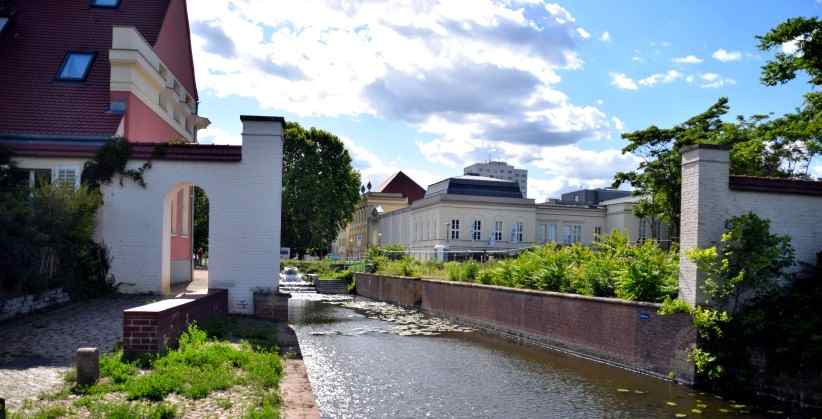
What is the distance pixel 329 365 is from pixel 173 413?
7.24 meters

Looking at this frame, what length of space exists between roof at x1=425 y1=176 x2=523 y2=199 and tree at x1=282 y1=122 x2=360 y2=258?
570 inches

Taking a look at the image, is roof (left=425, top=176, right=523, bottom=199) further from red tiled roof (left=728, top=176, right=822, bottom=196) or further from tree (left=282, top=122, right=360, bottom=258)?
red tiled roof (left=728, top=176, right=822, bottom=196)

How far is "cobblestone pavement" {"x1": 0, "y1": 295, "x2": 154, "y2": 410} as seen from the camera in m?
8.23

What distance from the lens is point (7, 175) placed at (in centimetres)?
1814

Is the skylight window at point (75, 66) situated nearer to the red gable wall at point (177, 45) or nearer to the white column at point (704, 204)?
the red gable wall at point (177, 45)

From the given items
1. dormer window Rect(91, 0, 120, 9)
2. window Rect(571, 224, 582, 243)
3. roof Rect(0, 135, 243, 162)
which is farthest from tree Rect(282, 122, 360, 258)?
roof Rect(0, 135, 243, 162)

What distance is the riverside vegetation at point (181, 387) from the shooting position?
7129mm

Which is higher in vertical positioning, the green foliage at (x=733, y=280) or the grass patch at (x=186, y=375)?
the green foliage at (x=733, y=280)

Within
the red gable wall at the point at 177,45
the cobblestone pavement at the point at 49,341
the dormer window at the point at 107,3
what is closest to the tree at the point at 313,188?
the red gable wall at the point at 177,45

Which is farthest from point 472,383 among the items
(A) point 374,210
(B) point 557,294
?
(A) point 374,210

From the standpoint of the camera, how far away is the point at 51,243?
1565 cm

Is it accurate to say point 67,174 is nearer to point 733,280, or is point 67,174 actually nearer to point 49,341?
point 49,341

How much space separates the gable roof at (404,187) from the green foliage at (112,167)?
91220 mm

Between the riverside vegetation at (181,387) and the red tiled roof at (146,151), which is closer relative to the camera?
the riverside vegetation at (181,387)
